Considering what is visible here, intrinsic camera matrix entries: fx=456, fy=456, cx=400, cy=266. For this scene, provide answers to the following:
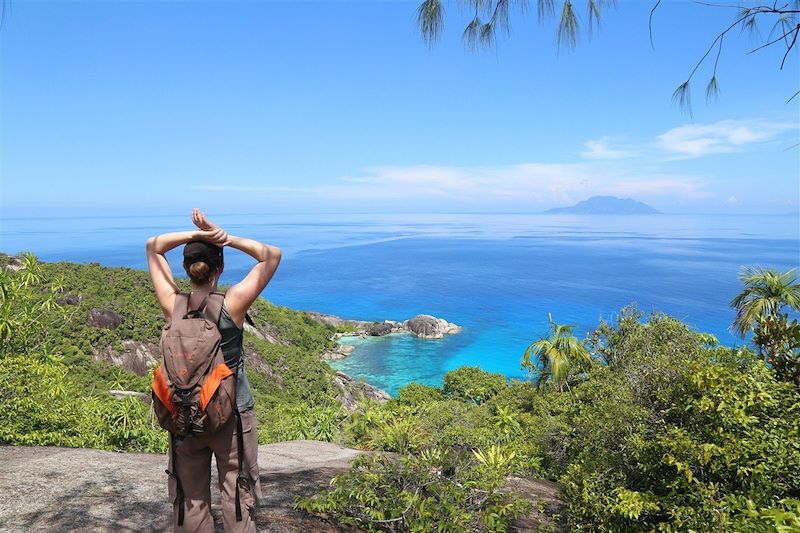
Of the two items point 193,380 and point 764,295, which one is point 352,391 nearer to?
point 764,295

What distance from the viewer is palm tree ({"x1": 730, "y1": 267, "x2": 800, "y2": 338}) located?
14.5 meters

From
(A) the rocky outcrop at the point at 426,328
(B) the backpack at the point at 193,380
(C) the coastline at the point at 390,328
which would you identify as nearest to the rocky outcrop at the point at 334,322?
(C) the coastline at the point at 390,328

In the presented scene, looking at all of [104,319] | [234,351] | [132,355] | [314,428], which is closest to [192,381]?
[234,351]

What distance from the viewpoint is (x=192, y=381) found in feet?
8.47

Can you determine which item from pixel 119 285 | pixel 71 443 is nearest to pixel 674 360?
pixel 71 443

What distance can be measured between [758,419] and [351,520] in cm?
434

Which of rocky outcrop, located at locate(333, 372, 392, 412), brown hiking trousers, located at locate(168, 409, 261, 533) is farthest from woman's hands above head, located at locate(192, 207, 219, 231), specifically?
rocky outcrop, located at locate(333, 372, 392, 412)

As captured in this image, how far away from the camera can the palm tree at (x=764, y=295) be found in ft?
47.7

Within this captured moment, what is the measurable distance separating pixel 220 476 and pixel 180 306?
113 centimetres

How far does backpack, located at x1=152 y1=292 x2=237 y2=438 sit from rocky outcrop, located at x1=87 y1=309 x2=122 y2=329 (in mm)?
38498

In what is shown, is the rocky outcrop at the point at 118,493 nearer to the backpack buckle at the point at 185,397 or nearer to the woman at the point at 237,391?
the woman at the point at 237,391

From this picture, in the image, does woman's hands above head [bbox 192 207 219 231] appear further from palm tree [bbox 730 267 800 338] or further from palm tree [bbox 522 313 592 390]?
palm tree [bbox 522 313 592 390]

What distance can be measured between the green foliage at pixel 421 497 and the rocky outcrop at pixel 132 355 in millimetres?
31266

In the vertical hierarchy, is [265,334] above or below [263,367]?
above
